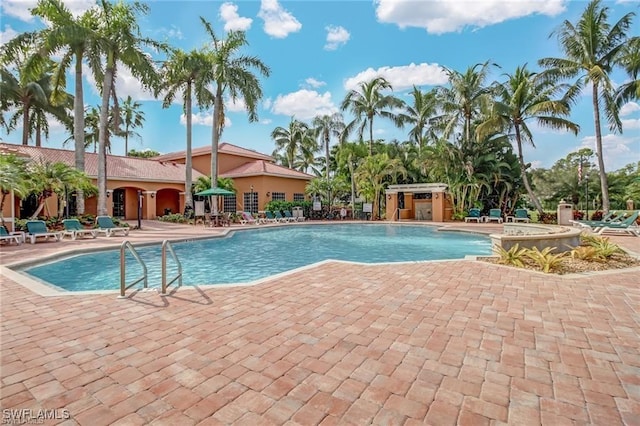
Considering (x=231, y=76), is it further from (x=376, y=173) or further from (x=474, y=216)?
(x=474, y=216)

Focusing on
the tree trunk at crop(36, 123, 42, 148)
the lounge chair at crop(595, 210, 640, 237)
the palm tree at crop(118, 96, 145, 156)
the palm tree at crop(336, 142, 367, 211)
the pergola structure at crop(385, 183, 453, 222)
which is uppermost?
the palm tree at crop(118, 96, 145, 156)

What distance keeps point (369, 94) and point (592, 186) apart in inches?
952

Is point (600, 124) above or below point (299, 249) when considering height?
above

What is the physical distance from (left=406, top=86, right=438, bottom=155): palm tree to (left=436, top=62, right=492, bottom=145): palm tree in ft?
17.1

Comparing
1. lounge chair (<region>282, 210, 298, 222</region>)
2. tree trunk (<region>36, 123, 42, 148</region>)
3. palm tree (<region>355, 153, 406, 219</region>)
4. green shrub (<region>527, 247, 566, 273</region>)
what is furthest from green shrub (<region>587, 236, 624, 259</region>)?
tree trunk (<region>36, 123, 42, 148</region>)

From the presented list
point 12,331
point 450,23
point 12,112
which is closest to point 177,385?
point 12,331

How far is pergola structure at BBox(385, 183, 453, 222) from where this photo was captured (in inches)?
938

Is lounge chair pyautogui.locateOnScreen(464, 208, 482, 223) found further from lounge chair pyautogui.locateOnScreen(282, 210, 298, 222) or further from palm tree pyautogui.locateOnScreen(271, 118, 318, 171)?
palm tree pyautogui.locateOnScreen(271, 118, 318, 171)

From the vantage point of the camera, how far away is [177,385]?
2.67 m

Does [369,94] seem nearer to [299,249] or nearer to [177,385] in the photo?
[299,249]

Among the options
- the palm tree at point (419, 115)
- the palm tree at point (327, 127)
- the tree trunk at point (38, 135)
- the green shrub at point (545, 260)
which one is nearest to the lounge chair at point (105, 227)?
the green shrub at point (545, 260)

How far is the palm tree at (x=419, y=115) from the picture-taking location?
29141mm

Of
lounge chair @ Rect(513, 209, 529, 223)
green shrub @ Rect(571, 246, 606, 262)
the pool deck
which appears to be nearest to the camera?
the pool deck

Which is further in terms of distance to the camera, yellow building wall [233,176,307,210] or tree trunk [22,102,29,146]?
yellow building wall [233,176,307,210]
